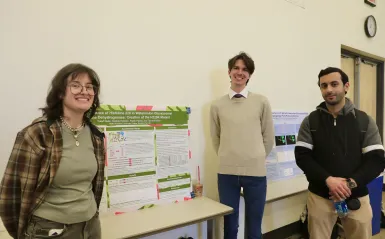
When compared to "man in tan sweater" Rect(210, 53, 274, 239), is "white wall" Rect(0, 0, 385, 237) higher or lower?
higher

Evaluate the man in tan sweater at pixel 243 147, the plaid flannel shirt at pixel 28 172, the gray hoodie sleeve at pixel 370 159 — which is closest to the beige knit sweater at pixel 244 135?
the man in tan sweater at pixel 243 147

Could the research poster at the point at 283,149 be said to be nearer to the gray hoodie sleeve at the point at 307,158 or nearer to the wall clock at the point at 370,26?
the gray hoodie sleeve at the point at 307,158

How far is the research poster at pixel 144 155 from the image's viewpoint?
1743mm

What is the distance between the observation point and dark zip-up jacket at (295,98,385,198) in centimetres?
164

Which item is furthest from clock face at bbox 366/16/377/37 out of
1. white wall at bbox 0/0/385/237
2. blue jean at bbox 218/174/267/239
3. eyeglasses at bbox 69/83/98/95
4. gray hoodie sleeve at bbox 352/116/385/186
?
eyeglasses at bbox 69/83/98/95

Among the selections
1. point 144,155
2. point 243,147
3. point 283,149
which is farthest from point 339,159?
point 144,155

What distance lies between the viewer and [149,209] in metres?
1.84

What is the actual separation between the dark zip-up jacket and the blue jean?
1.19ft

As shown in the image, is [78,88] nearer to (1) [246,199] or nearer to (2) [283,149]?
(1) [246,199]

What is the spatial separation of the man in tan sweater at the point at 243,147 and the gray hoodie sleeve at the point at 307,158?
0.21 meters

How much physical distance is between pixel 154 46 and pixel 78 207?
1263mm

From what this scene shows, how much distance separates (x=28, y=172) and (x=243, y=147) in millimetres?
1307

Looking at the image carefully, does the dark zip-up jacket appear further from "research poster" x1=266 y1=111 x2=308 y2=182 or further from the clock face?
the clock face

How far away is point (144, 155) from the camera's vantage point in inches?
73.6
